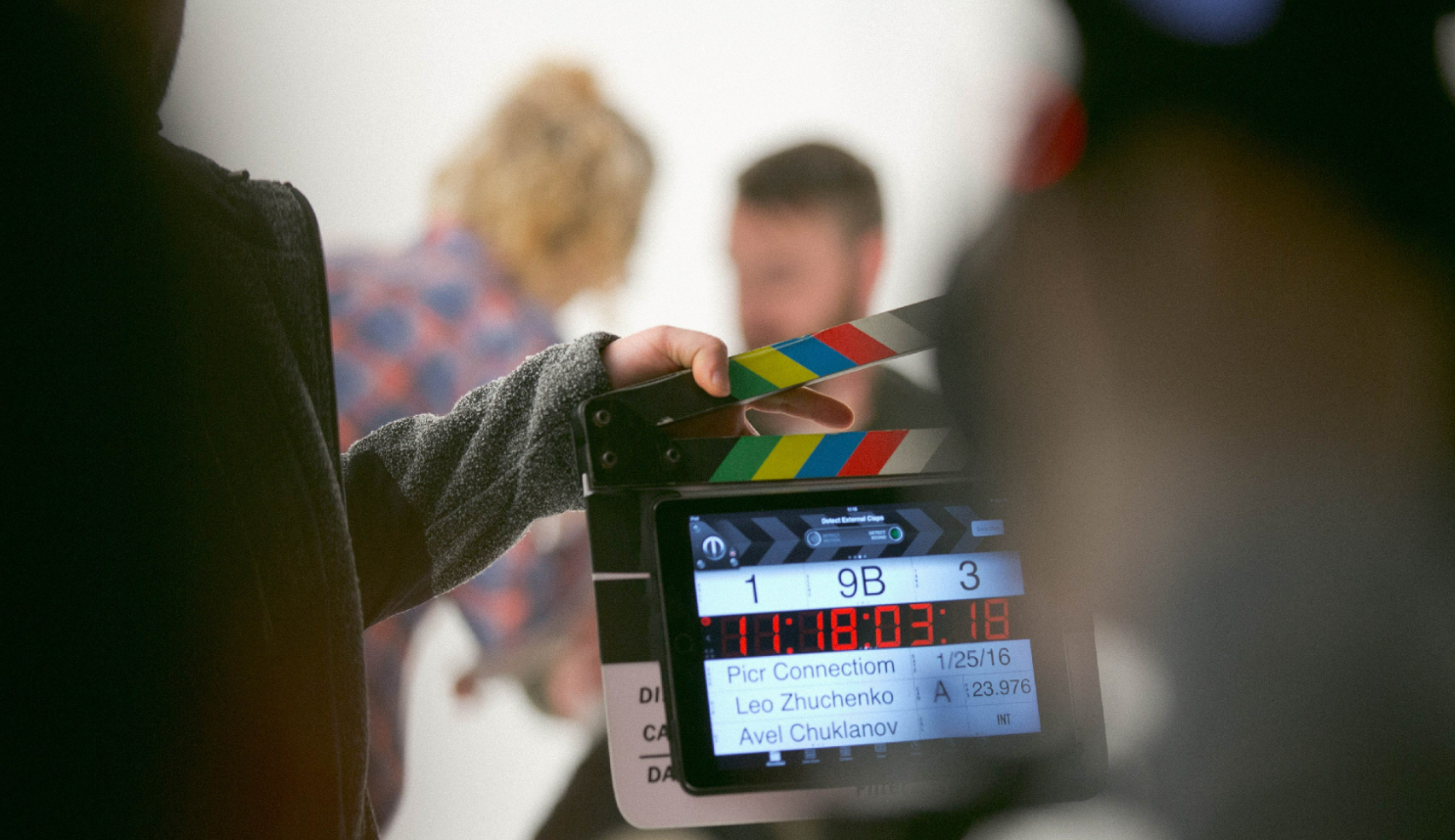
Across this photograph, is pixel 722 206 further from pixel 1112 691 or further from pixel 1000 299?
pixel 1112 691

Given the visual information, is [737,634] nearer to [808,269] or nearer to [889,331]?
[889,331]

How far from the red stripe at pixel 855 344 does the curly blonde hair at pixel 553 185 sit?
0.66 m

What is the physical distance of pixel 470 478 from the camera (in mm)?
603

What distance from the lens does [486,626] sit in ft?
3.84

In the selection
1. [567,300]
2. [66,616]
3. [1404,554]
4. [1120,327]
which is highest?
[567,300]

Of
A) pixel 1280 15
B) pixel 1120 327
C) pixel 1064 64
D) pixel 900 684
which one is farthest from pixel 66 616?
pixel 1280 15

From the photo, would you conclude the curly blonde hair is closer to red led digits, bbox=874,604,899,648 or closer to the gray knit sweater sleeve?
the gray knit sweater sleeve

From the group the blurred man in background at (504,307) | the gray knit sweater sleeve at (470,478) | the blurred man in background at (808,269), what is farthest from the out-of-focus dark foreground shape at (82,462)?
the blurred man in background at (808,269)

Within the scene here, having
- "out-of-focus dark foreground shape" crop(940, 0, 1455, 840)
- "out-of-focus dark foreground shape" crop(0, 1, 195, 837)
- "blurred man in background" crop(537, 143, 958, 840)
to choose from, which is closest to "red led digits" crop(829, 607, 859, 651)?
"out-of-focus dark foreground shape" crop(0, 1, 195, 837)

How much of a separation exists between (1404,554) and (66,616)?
5.01 ft

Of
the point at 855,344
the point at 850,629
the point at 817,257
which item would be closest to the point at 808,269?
the point at 817,257

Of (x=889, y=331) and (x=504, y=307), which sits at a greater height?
(x=504, y=307)

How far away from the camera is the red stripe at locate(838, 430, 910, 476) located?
60 cm

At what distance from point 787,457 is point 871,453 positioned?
2.2 inches
